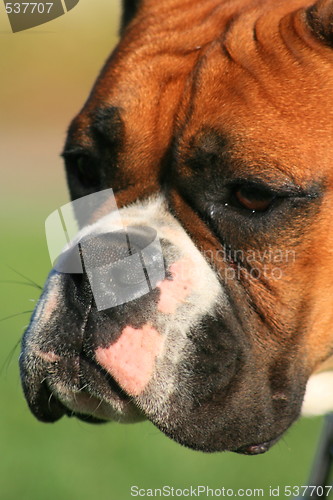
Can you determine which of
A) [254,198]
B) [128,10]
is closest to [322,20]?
[254,198]

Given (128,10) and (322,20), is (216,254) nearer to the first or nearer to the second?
(322,20)

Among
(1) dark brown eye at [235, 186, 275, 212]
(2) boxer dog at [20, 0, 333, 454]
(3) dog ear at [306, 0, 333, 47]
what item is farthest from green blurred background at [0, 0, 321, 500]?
(3) dog ear at [306, 0, 333, 47]

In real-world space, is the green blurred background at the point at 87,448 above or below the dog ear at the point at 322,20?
below

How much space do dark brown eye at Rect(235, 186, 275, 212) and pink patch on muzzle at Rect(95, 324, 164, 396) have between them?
1.62 feet

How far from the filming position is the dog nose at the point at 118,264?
2277 millimetres

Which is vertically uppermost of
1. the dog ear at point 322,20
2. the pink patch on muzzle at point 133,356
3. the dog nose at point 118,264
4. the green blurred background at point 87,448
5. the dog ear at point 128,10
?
the dog ear at point 128,10

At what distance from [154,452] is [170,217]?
7.58 ft

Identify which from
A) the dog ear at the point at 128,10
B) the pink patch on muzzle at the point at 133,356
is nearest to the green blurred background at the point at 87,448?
the dog ear at the point at 128,10

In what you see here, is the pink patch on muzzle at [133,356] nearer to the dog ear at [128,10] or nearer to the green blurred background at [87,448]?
the green blurred background at [87,448]

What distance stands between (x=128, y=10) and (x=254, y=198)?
4.11 ft

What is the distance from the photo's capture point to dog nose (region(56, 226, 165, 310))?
228cm

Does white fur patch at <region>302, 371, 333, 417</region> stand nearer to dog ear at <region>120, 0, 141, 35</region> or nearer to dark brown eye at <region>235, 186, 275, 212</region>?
dark brown eye at <region>235, 186, 275, 212</region>

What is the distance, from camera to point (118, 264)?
230 centimetres

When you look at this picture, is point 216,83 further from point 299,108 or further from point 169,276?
point 169,276
